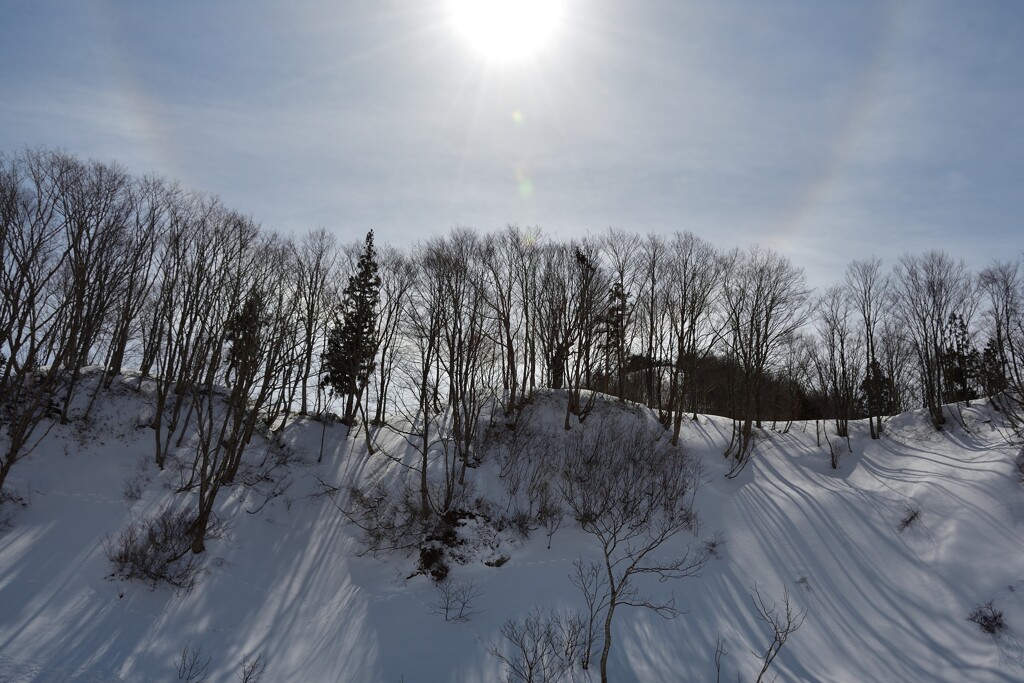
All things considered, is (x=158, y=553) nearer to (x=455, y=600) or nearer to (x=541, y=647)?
(x=455, y=600)

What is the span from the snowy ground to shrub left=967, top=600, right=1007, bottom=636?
23cm

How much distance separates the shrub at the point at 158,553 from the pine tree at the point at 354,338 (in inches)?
563

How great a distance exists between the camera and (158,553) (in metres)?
16.4

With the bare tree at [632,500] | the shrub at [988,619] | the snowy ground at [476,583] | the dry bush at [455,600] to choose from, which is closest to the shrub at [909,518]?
the snowy ground at [476,583]

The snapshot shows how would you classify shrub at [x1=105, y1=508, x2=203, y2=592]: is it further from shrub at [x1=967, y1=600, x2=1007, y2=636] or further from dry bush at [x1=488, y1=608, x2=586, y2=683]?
shrub at [x1=967, y1=600, x2=1007, y2=636]

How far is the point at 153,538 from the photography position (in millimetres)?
16609

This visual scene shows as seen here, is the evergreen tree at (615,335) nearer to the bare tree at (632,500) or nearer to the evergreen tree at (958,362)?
the bare tree at (632,500)

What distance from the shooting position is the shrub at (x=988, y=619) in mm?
14500

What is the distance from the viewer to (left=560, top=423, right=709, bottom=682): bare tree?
18.2 metres

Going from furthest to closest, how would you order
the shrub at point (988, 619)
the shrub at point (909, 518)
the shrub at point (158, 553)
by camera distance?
the shrub at point (909, 518) < the shrub at point (158, 553) < the shrub at point (988, 619)

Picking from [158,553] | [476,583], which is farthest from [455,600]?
[158,553]

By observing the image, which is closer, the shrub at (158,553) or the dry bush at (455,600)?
the shrub at (158,553)

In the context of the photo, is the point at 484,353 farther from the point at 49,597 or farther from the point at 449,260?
the point at 49,597

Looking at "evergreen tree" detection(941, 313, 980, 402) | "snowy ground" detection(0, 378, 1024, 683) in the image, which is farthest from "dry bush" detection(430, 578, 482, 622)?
"evergreen tree" detection(941, 313, 980, 402)
